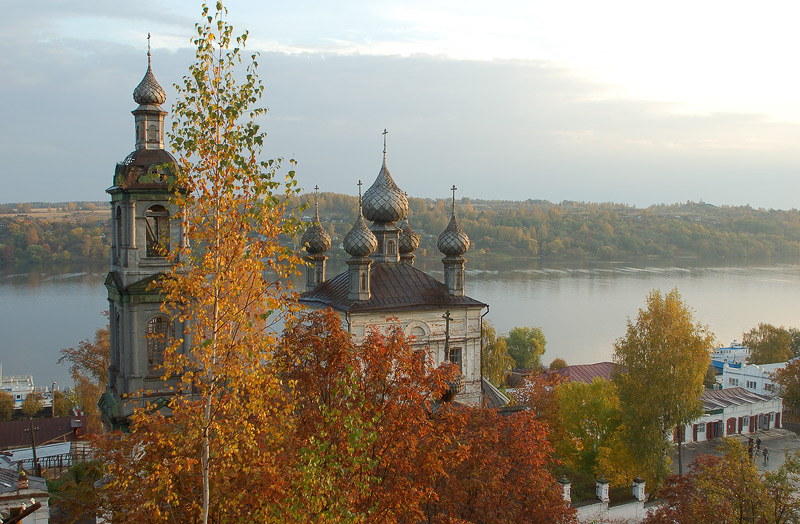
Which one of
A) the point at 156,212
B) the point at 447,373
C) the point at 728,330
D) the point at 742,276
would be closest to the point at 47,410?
the point at 156,212

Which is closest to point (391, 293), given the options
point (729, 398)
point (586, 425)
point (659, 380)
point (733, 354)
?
point (586, 425)

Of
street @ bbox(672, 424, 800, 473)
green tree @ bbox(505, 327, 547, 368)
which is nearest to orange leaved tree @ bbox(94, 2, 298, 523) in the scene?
street @ bbox(672, 424, 800, 473)

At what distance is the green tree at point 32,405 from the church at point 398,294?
40.7 feet

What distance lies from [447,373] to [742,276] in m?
→ 66.2

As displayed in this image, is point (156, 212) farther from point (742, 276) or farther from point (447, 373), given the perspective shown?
point (742, 276)

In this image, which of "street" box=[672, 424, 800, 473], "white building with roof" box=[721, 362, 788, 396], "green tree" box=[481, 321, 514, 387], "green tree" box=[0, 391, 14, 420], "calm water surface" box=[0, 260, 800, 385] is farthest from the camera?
"calm water surface" box=[0, 260, 800, 385]

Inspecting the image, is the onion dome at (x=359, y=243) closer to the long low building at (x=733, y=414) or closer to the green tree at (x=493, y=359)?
the long low building at (x=733, y=414)

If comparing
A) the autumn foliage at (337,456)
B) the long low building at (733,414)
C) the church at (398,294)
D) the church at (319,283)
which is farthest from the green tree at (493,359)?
the autumn foliage at (337,456)

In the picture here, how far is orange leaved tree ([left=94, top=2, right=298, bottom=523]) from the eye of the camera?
4.48 meters

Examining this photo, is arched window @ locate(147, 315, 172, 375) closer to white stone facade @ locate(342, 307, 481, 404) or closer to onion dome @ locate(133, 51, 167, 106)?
onion dome @ locate(133, 51, 167, 106)

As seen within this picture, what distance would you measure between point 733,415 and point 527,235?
6487cm

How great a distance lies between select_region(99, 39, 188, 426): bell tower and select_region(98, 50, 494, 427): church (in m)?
0.01

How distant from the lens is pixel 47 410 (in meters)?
23.0

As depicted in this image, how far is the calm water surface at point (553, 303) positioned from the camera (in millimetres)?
33719
